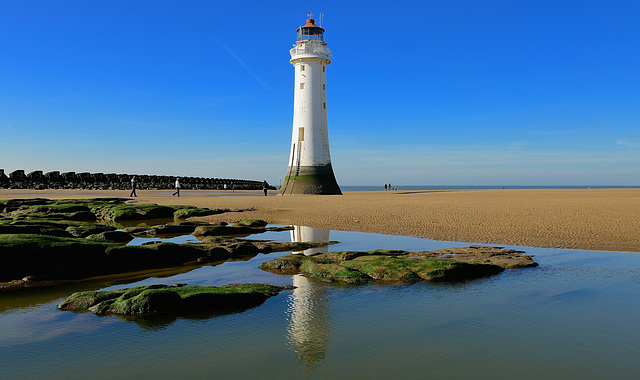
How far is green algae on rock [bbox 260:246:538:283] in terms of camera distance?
27.5 ft

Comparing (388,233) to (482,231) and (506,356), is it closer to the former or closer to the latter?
(482,231)

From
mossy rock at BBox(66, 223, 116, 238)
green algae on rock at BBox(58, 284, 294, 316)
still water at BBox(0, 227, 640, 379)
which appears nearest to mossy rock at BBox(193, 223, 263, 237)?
mossy rock at BBox(66, 223, 116, 238)

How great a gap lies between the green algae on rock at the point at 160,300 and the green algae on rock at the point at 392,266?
188cm

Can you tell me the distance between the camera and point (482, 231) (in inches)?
585

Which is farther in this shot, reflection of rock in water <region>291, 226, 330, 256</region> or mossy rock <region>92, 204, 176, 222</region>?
mossy rock <region>92, 204, 176, 222</region>

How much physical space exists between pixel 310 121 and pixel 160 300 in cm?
3189

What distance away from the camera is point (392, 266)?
8.71 m

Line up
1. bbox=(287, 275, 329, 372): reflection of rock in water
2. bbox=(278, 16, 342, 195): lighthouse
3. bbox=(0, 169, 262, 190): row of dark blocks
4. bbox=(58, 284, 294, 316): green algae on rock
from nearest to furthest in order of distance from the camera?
bbox=(287, 275, 329, 372): reflection of rock in water
bbox=(58, 284, 294, 316): green algae on rock
bbox=(278, 16, 342, 195): lighthouse
bbox=(0, 169, 262, 190): row of dark blocks

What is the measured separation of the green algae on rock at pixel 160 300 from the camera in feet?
20.9

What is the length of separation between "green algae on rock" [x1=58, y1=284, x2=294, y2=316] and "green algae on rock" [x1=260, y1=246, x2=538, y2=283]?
1.88 metres

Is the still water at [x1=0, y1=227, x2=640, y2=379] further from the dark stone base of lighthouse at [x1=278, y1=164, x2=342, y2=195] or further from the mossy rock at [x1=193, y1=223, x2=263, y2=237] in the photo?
the dark stone base of lighthouse at [x1=278, y1=164, x2=342, y2=195]

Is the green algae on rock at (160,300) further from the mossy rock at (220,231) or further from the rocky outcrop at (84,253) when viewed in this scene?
the mossy rock at (220,231)

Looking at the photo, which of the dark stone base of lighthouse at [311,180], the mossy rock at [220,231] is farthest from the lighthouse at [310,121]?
the mossy rock at [220,231]

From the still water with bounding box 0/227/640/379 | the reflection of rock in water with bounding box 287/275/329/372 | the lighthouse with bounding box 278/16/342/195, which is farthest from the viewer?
the lighthouse with bounding box 278/16/342/195
